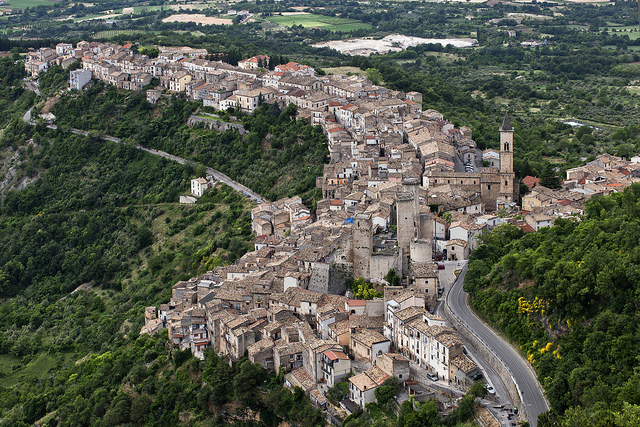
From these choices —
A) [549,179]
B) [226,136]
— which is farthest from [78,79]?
[549,179]

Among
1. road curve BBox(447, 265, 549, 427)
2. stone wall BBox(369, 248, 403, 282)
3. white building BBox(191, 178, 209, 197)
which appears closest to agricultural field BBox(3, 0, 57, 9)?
white building BBox(191, 178, 209, 197)

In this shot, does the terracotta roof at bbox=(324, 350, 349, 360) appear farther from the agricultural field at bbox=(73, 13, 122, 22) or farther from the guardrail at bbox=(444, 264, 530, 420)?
the agricultural field at bbox=(73, 13, 122, 22)

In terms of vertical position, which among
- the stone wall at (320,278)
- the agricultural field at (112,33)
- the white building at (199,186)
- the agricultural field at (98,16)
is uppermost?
the stone wall at (320,278)

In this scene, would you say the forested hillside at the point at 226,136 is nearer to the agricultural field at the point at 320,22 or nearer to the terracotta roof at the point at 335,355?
the terracotta roof at the point at 335,355

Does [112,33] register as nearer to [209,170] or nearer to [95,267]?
[209,170]

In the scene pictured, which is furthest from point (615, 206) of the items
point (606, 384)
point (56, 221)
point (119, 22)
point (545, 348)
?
point (119, 22)

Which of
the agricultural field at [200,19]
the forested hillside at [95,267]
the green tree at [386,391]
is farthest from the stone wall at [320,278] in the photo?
the agricultural field at [200,19]
